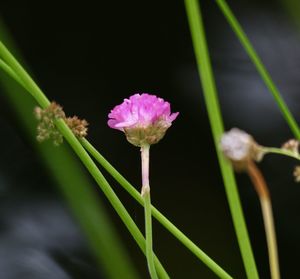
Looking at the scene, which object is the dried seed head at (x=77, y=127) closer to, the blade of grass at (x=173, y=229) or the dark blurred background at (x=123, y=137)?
the blade of grass at (x=173, y=229)

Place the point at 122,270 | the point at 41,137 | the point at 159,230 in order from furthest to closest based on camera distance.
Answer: the point at 159,230 < the point at 122,270 < the point at 41,137

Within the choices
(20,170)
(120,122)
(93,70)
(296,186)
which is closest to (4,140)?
(20,170)

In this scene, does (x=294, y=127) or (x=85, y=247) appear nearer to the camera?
(x=294, y=127)

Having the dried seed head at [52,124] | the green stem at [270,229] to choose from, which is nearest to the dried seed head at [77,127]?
the dried seed head at [52,124]

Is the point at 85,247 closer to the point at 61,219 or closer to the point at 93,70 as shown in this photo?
the point at 61,219

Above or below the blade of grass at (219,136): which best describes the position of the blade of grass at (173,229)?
below

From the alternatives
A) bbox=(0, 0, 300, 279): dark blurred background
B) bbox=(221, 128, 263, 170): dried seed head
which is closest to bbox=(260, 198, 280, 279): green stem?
bbox=(221, 128, 263, 170): dried seed head
